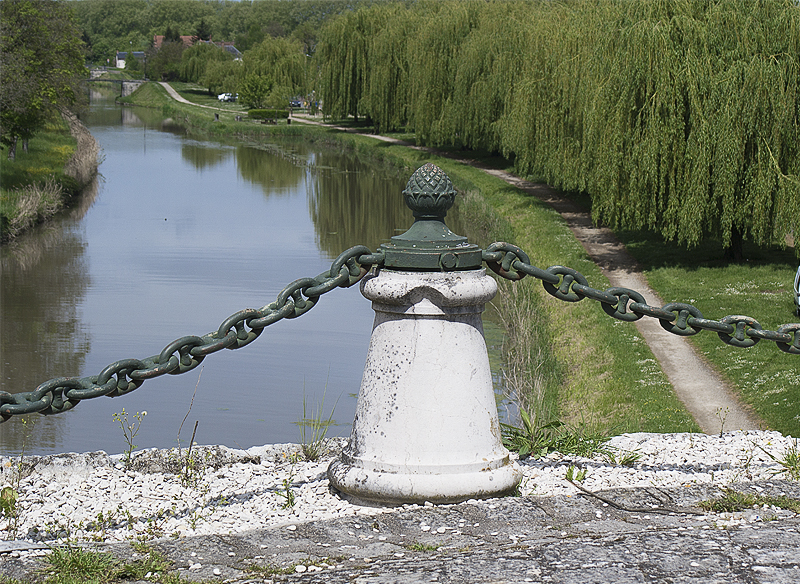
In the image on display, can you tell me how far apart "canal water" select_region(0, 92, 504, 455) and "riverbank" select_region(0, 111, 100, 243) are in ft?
1.65

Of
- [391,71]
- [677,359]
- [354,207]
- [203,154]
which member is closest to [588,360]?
[677,359]

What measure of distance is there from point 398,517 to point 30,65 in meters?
27.6

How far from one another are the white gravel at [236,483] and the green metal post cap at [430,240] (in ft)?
3.46

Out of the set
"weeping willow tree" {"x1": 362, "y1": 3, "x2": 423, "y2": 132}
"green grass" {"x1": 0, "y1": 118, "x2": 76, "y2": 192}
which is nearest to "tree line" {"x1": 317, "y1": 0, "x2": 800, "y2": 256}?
"green grass" {"x1": 0, "y1": 118, "x2": 76, "y2": 192}

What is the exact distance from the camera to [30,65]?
27672mm

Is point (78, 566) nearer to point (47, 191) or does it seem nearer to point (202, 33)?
point (47, 191)

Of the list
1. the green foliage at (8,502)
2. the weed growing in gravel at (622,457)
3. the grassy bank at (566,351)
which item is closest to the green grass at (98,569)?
the green foliage at (8,502)

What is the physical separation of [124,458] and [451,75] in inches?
1330

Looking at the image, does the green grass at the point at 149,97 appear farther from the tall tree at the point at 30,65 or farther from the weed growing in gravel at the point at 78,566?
the weed growing in gravel at the point at 78,566

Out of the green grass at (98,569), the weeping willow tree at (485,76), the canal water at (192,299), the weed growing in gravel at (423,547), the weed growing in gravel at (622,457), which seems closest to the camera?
the green grass at (98,569)

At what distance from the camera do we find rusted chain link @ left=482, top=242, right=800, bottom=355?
13.2ft

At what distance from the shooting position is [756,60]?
52.3 ft

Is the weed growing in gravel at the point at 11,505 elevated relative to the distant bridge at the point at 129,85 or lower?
lower

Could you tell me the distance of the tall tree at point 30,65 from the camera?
25.1 metres
